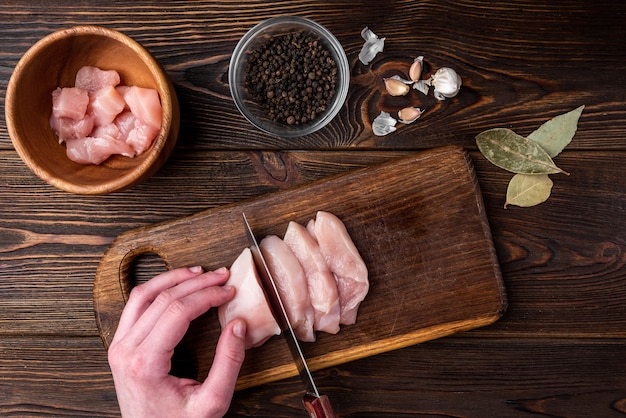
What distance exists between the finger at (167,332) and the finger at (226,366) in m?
0.10

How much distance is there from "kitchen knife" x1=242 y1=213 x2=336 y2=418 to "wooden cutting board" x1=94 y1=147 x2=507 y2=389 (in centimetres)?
6

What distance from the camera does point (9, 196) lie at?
170 centimetres

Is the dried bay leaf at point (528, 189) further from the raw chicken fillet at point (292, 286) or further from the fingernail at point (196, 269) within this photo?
the fingernail at point (196, 269)

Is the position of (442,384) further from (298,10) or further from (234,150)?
(298,10)

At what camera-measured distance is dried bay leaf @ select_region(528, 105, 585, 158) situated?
5.47 ft

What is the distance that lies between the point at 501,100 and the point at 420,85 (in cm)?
25

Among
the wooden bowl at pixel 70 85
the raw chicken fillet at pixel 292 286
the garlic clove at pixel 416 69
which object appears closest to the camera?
the wooden bowl at pixel 70 85

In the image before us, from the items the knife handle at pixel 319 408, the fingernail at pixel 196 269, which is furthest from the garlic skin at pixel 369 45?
the knife handle at pixel 319 408

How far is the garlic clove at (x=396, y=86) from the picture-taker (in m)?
1.65

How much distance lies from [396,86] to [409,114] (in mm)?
89

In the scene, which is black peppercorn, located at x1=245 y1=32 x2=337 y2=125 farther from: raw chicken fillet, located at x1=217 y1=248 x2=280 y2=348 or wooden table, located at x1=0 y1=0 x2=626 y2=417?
raw chicken fillet, located at x1=217 y1=248 x2=280 y2=348

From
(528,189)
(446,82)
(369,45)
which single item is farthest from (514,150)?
(369,45)

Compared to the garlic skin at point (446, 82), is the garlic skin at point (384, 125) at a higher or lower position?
lower

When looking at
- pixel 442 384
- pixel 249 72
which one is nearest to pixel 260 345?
pixel 442 384
